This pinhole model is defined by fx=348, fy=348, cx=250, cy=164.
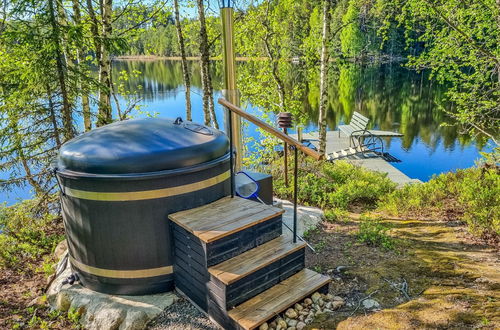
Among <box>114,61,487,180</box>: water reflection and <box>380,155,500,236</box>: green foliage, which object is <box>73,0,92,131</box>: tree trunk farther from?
<box>380,155,500,236</box>: green foliage

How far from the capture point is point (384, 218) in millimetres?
5797

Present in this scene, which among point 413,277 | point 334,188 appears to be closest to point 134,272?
point 413,277

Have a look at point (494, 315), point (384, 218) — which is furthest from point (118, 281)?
point (384, 218)

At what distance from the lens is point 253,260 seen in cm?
323

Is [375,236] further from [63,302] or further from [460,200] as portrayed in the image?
[63,302]

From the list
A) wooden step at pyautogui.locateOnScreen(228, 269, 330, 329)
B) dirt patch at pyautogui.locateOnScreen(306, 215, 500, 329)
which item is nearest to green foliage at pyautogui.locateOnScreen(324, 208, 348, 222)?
dirt patch at pyautogui.locateOnScreen(306, 215, 500, 329)

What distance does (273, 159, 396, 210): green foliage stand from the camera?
6.61 metres

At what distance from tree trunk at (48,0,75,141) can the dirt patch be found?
4.21 m

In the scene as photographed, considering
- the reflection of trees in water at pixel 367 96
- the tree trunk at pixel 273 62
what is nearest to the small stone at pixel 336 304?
the tree trunk at pixel 273 62

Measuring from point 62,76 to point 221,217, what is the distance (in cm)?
368

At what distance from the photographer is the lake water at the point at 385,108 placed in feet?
55.1

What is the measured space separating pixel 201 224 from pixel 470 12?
730 cm

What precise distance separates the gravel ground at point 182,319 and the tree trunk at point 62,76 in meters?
3.64

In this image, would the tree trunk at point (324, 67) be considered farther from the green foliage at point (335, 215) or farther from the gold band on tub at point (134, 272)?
the gold band on tub at point (134, 272)
